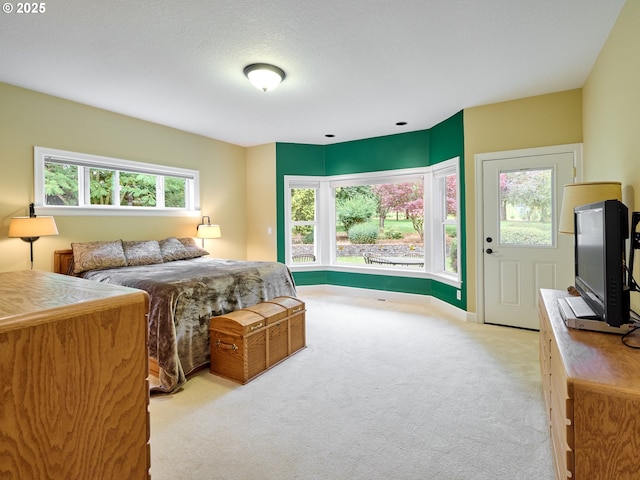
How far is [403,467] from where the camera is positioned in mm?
1664

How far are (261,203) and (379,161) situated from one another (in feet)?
7.01

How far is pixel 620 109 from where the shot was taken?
2.27m

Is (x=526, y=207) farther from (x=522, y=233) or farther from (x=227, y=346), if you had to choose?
(x=227, y=346)

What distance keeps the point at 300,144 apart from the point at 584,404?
5.17m

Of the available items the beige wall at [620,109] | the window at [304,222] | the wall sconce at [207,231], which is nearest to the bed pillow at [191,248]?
the wall sconce at [207,231]

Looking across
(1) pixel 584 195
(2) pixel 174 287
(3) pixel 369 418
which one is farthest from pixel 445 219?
(2) pixel 174 287

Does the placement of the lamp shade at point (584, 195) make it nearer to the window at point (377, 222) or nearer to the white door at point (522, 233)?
the white door at point (522, 233)

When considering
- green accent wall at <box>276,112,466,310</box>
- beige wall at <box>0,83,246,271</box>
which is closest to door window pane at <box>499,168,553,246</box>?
green accent wall at <box>276,112,466,310</box>

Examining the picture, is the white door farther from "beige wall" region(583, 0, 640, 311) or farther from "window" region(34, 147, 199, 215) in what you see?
"window" region(34, 147, 199, 215)

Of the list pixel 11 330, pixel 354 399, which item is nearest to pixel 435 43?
pixel 354 399

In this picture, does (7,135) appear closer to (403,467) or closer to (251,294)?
(251,294)

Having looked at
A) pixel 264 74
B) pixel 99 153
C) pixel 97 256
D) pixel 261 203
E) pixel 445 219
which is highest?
pixel 264 74

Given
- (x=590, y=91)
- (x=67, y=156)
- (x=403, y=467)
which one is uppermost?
(x=590, y=91)

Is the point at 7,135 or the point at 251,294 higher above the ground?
the point at 7,135
